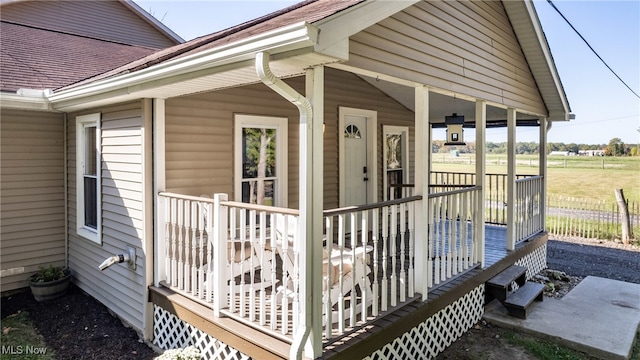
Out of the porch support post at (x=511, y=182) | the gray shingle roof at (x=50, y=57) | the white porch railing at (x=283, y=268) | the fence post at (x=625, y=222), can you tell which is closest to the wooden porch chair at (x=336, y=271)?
the white porch railing at (x=283, y=268)

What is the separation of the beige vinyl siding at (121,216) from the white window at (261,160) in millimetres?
1191

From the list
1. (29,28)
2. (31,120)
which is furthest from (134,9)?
(31,120)

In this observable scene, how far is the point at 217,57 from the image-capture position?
2.91 meters

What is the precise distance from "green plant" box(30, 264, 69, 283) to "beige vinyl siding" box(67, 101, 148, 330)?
51 centimetres

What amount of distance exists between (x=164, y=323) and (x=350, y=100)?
171 inches

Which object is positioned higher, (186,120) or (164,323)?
(186,120)

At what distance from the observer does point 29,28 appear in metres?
8.71

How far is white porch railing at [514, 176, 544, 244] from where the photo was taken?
21.9ft

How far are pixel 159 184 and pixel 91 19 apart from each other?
8.53 metres

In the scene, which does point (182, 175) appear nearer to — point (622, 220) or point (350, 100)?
point (350, 100)

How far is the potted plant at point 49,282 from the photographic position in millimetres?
5551

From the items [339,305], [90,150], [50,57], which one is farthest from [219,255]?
[50,57]

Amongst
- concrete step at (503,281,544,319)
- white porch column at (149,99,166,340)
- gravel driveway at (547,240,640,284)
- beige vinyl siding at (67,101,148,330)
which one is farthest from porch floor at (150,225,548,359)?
gravel driveway at (547,240,640,284)

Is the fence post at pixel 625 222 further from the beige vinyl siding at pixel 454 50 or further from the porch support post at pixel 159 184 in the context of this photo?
the porch support post at pixel 159 184
